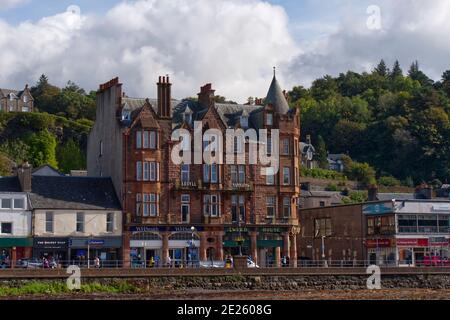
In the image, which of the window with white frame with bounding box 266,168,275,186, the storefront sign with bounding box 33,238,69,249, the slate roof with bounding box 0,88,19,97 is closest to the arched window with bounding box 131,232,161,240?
the storefront sign with bounding box 33,238,69,249

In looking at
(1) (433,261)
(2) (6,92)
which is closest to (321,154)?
(2) (6,92)

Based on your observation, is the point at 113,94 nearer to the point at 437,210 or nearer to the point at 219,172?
the point at 219,172

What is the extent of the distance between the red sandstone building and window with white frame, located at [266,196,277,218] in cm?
9

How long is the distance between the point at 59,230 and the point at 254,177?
1895cm

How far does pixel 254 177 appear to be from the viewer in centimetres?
9169

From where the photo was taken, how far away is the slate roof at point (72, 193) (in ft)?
276

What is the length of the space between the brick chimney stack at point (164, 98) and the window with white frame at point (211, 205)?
26.9ft

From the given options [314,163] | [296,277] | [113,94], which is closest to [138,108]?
[113,94]

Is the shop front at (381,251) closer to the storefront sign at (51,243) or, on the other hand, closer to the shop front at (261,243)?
the shop front at (261,243)

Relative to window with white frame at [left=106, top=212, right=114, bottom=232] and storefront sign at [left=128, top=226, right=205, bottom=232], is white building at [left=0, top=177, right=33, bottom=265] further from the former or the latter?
storefront sign at [left=128, top=226, right=205, bottom=232]

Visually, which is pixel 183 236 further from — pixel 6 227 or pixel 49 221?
pixel 6 227

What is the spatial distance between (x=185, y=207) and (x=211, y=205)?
7.87ft

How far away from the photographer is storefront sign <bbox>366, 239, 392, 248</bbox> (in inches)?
3667

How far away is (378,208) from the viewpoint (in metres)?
95.3
